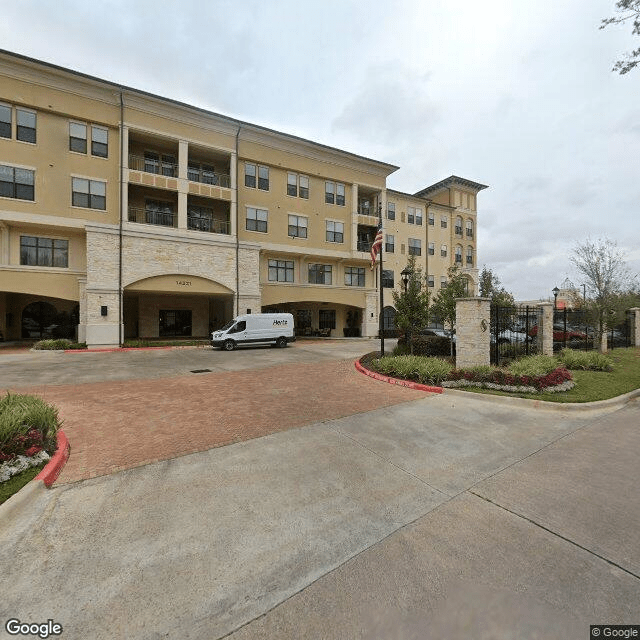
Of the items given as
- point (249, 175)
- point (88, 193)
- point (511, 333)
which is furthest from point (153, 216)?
point (511, 333)

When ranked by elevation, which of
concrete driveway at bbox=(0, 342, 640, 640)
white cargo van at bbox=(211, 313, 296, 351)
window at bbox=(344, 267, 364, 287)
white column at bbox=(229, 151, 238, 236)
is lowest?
concrete driveway at bbox=(0, 342, 640, 640)

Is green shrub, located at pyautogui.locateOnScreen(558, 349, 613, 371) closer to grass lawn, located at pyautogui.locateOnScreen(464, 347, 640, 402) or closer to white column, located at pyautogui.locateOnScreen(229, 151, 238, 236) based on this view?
grass lawn, located at pyautogui.locateOnScreen(464, 347, 640, 402)

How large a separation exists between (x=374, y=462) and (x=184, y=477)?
2960 mm

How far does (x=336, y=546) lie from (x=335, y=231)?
29.8 meters

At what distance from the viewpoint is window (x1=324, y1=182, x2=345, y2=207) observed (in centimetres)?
3057

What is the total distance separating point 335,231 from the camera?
3108 cm

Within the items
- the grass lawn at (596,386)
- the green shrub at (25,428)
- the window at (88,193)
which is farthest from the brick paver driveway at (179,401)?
the window at (88,193)

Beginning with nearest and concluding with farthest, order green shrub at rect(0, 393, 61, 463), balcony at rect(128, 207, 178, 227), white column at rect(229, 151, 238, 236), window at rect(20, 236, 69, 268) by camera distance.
Answer: green shrub at rect(0, 393, 61, 463) < window at rect(20, 236, 69, 268) < balcony at rect(128, 207, 178, 227) < white column at rect(229, 151, 238, 236)

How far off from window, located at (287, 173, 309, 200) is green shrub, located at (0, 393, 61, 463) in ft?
86.2

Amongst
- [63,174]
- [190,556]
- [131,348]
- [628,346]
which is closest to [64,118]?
[63,174]

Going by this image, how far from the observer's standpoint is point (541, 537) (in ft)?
11.6

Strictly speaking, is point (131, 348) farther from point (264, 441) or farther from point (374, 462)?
point (374, 462)

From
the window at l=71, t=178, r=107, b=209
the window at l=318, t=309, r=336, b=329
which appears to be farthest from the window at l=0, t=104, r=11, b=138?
the window at l=318, t=309, r=336, b=329

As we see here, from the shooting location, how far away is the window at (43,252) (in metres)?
20.5
